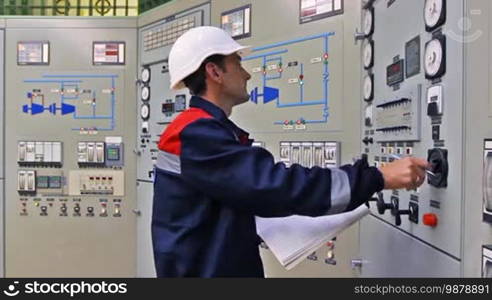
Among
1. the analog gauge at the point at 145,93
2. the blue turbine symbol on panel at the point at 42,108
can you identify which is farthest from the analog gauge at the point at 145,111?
the blue turbine symbol on panel at the point at 42,108

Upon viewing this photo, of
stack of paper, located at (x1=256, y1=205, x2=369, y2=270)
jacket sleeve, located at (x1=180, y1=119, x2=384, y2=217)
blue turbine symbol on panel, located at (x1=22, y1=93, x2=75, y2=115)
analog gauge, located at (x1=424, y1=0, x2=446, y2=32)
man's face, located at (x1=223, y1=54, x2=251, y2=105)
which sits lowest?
stack of paper, located at (x1=256, y1=205, x2=369, y2=270)

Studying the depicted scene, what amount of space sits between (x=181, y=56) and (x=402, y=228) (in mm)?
902

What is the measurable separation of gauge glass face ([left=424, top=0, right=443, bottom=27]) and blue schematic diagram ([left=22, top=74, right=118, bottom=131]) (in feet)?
9.74

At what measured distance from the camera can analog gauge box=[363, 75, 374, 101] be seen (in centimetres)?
218

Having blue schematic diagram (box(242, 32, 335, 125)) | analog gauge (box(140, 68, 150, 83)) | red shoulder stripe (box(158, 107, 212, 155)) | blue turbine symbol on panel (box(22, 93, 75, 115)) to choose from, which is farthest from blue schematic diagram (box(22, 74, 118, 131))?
red shoulder stripe (box(158, 107, 212, 155))

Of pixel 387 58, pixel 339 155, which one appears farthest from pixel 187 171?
pixel 339 155

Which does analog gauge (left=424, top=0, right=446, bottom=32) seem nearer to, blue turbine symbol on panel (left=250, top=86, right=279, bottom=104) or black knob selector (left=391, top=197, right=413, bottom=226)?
black knob selector (left=391, top=197, right=413, bottom=226)

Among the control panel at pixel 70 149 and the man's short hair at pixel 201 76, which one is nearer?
the man's short hair at pixel 201 76

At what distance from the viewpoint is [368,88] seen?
221 cm

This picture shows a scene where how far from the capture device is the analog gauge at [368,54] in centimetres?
219

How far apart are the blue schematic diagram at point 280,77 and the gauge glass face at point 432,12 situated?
0.97 meters

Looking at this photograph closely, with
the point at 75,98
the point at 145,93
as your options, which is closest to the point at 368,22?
the point at 145,93

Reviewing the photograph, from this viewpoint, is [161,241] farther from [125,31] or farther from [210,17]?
[125,31]

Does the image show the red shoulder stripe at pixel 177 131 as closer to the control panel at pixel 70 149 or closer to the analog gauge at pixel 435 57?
the analog gauge at pixel 435 57
